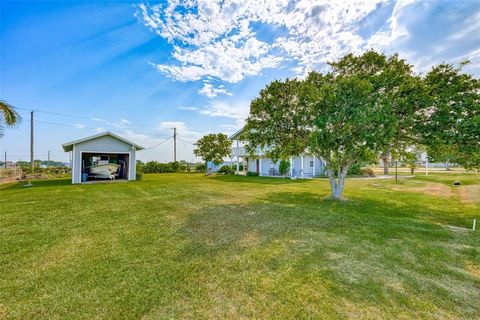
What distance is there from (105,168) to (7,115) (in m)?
9.87

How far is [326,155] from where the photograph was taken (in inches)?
396

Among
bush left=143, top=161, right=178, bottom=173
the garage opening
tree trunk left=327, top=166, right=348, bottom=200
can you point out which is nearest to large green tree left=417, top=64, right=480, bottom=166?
tree trunk left=327, top=166, right=348, bottom=200

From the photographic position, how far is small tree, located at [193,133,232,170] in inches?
1105

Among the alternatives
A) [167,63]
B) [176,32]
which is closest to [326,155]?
[176,32]

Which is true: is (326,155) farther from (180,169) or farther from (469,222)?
(180,169)

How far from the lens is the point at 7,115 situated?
30.9 ft

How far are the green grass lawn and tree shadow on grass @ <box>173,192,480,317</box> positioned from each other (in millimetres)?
21

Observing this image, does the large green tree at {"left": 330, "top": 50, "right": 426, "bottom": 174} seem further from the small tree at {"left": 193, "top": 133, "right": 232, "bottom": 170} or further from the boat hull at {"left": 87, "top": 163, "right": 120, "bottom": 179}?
the small tree at {"left": 193, "top": 133, "right": 232, "bottom": 170}

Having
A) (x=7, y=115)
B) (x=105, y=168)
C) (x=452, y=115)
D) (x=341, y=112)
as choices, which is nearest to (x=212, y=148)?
(x=105, y=168)

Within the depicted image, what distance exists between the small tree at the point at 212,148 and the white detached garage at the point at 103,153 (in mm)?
9731

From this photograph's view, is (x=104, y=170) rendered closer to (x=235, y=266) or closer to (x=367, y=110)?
(x=235, y=266)

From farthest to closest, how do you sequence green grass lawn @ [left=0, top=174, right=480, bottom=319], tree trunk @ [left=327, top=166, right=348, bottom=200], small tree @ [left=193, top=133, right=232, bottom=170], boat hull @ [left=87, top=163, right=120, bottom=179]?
1. small tree @ [left=193, top=133, right=232, bottom=170]
2. boat hull @ [left=87, top=163, right=120, bottom=179]
3. tree trunk @ [left=327, top=166, right=348, bottom=200]
4. green grass lawn @ [left=0, top=174, right=480, bottom=319]

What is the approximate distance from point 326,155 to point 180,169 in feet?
98.0

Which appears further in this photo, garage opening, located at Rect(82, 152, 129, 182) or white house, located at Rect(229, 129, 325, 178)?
white house, located at Rect(229, 129, 325, 178)
